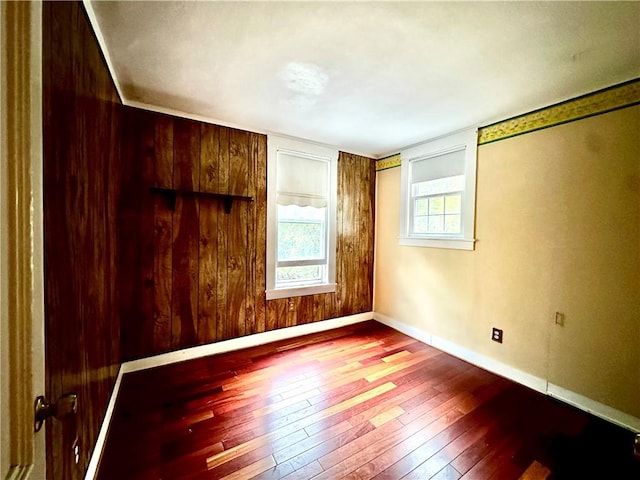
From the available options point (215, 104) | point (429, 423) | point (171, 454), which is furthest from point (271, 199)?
point (429, 423)

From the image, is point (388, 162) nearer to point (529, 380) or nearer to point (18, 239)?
point (529, 380)

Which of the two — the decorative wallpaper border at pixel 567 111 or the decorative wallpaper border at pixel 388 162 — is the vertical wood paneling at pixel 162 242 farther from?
the decorative wallpaper border at pixel 567 111

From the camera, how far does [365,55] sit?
5.41 feet

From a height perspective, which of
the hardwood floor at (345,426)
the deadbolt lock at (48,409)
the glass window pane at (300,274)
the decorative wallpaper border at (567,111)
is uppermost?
the decorative wallpaper border at (567,111)

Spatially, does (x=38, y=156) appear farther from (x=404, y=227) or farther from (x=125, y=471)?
(x=404, y=227)

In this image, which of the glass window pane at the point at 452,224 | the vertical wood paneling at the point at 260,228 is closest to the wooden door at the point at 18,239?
the vertical wood paneling at the point at 260,228

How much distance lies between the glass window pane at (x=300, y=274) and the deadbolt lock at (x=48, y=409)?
2.55 meters

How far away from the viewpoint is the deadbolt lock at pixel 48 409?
1.68 ft

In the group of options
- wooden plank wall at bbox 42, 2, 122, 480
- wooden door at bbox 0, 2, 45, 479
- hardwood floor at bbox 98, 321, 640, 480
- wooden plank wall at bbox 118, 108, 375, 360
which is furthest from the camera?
wooden plank wall at bbox 118, 108, 375, 360

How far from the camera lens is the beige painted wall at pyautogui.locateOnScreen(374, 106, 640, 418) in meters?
1.82

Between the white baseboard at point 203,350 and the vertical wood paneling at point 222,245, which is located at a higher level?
the vertical wood paneling at point 222,245

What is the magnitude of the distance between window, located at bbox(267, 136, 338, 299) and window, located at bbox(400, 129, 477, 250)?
0.97 meters

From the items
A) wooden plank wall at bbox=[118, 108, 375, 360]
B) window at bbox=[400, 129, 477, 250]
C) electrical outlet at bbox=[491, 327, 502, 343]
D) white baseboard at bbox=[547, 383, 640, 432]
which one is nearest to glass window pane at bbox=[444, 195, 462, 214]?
window at bbox=[400, 129, 477, 250]

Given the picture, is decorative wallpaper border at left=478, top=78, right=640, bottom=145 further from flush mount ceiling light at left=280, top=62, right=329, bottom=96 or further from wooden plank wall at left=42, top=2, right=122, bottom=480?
wooden plank wall at left=42, top=2, right=122, bottom=480
